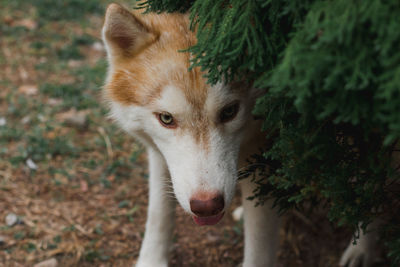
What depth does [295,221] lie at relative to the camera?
12.3ft

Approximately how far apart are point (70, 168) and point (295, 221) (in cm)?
203

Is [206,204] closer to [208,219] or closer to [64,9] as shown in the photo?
[208,219]

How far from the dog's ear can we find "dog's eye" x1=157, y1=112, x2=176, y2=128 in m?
0.42

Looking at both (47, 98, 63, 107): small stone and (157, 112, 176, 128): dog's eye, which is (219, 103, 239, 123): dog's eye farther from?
(47, 98, 63, 107): small stone

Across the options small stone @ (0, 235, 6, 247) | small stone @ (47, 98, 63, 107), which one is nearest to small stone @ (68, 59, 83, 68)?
small stone @ (47, 98, 63, 107)

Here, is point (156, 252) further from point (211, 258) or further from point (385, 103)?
point (385, 103)

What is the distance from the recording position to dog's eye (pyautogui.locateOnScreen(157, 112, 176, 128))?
2221 millimetres

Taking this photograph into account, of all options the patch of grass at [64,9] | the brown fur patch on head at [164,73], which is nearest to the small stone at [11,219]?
the brown fur patch on head at [164,73]

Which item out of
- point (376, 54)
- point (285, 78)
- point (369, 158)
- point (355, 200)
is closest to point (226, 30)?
point (285, 78)

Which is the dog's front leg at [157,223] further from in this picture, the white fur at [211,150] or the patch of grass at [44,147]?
the patch of grass at [44,147]

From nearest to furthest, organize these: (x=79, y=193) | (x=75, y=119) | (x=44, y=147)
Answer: (x=79, y=193) → (x=44, y=147) → (x=75, y=119)

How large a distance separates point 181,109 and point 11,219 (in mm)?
1874

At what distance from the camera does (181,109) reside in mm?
2137

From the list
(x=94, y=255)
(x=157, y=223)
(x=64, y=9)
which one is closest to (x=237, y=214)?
(x=157, y=223)
